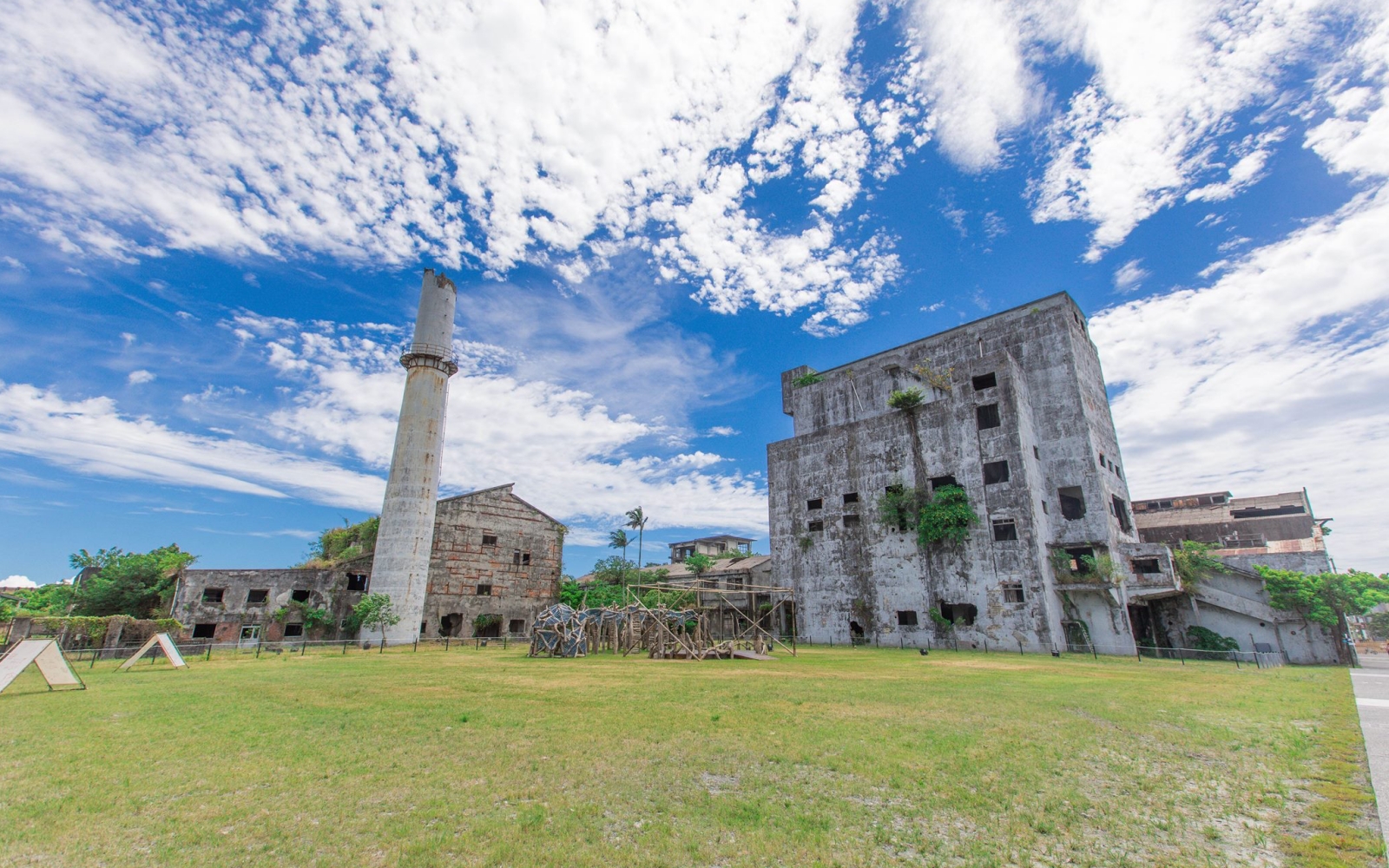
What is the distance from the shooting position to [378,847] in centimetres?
483

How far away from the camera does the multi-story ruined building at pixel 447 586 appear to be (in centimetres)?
3603

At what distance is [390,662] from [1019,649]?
98.2ft

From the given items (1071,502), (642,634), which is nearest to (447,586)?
(642,634)

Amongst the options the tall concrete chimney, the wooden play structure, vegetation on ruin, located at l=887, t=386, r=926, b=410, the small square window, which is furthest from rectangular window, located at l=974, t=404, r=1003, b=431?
the tall concrete chimney

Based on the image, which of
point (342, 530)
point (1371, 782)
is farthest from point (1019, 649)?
point (342, 530)

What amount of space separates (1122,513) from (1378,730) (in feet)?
102

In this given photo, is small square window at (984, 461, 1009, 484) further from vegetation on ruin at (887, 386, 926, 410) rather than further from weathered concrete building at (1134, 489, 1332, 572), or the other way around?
weathered concrete building at (1134, 489, 1332, 572)

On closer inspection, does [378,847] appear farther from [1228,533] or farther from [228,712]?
[1228,533]

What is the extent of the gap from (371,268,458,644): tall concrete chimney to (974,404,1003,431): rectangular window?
34606 mm

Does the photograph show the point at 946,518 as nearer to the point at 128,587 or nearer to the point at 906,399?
the point at 906,399

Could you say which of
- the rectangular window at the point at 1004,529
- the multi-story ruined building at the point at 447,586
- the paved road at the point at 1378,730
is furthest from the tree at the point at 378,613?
the paved road at the point at 1378,730

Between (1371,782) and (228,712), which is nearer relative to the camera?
(1371,782)

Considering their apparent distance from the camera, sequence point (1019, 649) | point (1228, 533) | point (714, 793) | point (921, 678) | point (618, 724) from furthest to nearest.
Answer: point (1228, 533) → point (1019, 649) → point (921, 678) → point (618, 724) → point (714, 793)

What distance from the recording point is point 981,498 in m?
33.5
